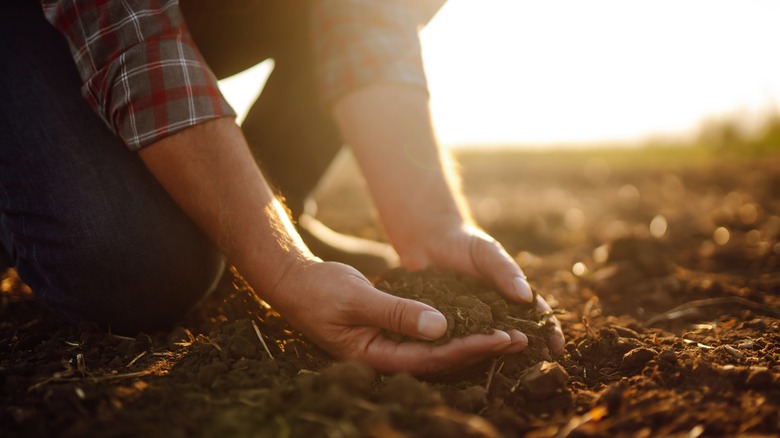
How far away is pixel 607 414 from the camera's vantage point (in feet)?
3.96

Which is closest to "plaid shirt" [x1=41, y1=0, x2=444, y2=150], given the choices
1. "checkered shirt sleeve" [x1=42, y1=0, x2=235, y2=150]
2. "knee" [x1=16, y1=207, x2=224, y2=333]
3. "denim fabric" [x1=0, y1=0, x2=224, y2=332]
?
"checkered shirt sleeve" [x1=42, y1=0, x2=235, y2=150]

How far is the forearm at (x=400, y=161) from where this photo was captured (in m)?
1.99

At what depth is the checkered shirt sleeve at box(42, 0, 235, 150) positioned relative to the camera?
1.46 m

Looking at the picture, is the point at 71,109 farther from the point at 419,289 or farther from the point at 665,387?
the point at 665,387

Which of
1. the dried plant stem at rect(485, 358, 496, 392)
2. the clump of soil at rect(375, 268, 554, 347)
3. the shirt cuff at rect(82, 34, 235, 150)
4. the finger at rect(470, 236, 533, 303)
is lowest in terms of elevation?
the dried plant stem at rect(485, 358, 496, 392)

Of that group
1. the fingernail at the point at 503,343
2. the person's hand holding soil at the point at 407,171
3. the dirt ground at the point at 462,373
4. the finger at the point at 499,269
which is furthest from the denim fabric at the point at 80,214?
the fingernail at the point at 503,343

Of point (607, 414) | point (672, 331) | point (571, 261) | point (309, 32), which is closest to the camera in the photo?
point (607, 414)

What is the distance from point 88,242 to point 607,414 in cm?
158

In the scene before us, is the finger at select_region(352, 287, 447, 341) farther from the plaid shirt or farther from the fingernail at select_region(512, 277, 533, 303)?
the plaid shirt

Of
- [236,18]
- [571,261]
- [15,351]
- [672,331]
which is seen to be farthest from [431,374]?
[571,261]

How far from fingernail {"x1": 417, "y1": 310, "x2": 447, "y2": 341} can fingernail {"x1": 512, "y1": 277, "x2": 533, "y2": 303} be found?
0.40 m

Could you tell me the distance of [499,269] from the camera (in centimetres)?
167

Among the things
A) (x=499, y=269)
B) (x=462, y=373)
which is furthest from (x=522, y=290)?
(x=462, y=373)

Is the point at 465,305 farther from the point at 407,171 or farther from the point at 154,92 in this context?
the point at 154,92
